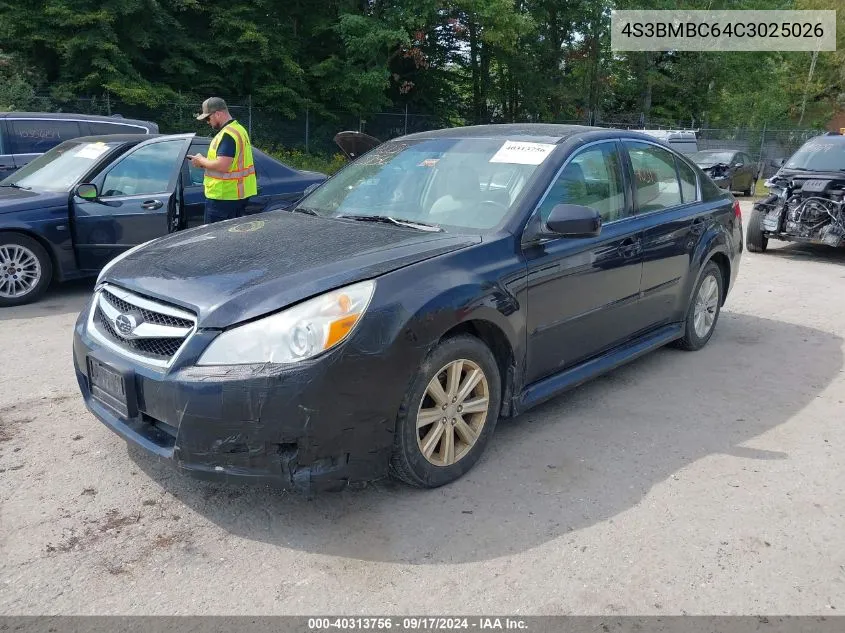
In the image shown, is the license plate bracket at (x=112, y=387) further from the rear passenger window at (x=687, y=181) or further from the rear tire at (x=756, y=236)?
the rear tire at (x=756, y=236)

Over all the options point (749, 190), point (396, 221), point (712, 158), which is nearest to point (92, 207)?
point (396, 221)

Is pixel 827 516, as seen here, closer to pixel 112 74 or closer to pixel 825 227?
pixel 825 227

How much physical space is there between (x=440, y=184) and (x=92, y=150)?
15.9 feet

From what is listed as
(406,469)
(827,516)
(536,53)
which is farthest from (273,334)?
(536,53)

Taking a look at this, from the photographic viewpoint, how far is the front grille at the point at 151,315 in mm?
3086

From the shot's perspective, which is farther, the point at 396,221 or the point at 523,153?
the point at 523,153

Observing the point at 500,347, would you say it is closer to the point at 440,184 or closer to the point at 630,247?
the point at 440,184

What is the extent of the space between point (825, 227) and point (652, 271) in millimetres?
6346

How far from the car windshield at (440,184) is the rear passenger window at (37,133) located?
21.6 ft

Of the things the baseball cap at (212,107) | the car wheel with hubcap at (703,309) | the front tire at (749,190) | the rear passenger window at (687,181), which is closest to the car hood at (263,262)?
the rear passenger window at (687,181)

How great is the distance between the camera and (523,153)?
424 centimetres

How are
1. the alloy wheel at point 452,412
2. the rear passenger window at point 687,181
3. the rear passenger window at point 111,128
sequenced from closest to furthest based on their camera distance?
the alloy wheel at point 452,412 < the rear passenger window at point 687,181 < the rear passenger window at point 111,128

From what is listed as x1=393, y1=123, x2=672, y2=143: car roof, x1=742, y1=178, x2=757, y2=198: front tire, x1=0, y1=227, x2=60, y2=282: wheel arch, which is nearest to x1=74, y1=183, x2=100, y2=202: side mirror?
x1=0, y1=227, x2=60, y2=282: wheel arch

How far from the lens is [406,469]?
3293 millimetres
